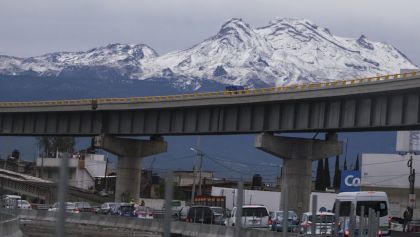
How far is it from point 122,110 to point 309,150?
19.3m

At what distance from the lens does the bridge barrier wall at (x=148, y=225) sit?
45.0m

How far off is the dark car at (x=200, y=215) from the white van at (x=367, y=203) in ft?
43.0

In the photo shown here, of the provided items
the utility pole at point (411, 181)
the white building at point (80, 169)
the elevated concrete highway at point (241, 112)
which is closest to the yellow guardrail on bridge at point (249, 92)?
the elevated concrete highway at point (241, 112)

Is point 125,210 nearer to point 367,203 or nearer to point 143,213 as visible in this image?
point 143,213

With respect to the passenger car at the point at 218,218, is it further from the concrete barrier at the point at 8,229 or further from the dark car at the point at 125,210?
the concrete barrier at the point at 8,229

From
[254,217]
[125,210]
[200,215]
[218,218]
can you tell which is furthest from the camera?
[125,210]

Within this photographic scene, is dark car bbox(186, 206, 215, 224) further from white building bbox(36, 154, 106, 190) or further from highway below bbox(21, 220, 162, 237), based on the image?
white building bbox(36, 154, 106, 190)

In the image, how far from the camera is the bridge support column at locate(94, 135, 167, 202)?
90.5 meters

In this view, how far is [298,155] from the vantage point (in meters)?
74.8

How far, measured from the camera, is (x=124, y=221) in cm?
6050

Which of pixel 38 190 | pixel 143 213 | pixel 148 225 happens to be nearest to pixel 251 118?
pixel 143 213

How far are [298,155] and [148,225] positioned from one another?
69.2 feet

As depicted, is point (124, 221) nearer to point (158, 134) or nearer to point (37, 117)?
point (158, 134)

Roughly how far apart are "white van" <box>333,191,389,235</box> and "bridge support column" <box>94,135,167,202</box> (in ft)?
133
